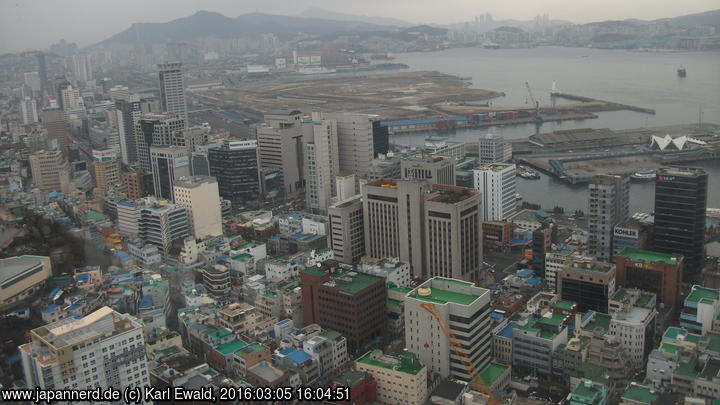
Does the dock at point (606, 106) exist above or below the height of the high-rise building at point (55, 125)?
below

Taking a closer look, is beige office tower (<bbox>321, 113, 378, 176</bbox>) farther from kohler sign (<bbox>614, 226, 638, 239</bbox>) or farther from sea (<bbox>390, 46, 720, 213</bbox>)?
kohler sign (<bbox>614, 226, 638, 239</bbox>)

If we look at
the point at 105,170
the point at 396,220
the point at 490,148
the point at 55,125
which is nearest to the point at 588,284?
the point at 396,220

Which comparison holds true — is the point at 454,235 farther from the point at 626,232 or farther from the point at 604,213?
the point at 626,232

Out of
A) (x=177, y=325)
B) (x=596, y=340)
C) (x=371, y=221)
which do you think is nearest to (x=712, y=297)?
(x=596, y=340)

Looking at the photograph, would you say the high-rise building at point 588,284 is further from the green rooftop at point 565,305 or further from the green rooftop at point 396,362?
the green rooftop at point 396,362

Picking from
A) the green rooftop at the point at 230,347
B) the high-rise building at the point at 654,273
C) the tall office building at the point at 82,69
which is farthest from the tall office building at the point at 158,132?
the tall office building at the point at 82,69

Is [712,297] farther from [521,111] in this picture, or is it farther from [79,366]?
[521,111]

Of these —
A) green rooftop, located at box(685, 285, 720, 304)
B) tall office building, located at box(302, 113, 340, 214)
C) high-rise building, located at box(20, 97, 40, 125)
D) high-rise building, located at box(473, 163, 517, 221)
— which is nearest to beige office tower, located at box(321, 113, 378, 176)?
tall office building, located at box(302, 113, 340, 214)
